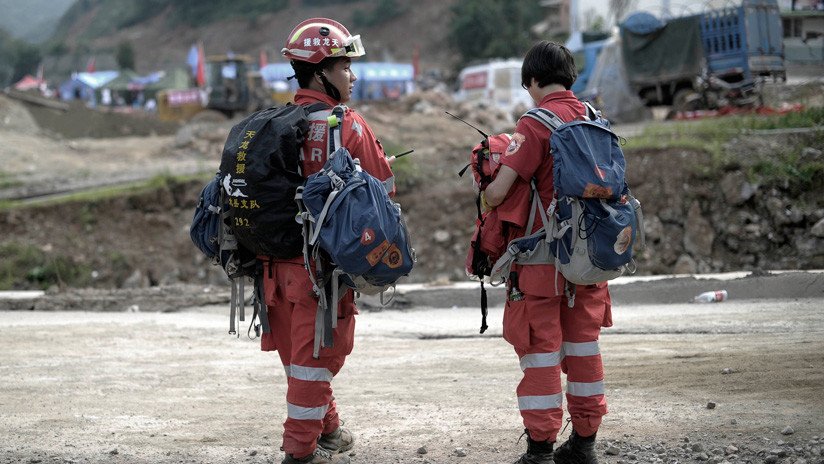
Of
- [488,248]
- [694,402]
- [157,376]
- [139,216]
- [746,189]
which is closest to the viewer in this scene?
[488,248]

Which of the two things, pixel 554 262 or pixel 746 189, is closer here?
pixel 554 262

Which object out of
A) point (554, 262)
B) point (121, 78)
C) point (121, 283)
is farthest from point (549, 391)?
point (121, 78)

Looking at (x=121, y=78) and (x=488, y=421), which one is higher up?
(x=121, y=78)

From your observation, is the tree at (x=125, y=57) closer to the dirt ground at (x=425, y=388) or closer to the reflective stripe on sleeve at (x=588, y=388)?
the dirt ground at (x=425, y=388)

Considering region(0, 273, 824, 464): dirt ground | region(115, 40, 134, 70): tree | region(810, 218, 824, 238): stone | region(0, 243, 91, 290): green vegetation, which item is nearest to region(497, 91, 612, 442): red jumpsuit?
region(0, 273, 824, 464): dirt ground

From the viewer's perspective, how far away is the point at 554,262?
4688 mm

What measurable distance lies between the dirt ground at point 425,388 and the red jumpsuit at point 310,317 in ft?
1.93

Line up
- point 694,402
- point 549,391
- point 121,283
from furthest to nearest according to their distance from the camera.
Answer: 1. point 121,283
2. point 694,402
3. point 549,391

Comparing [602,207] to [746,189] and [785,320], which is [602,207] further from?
[746,189]

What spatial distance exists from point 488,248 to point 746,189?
11.6 meters

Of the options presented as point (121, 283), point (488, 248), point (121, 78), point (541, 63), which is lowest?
point (121, 283)

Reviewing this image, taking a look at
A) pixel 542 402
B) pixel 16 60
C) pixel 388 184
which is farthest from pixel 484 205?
pixel 16 60

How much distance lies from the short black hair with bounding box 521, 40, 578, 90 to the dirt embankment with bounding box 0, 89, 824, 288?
26.2 ft

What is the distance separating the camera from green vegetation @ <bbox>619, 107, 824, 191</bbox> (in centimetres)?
1507
